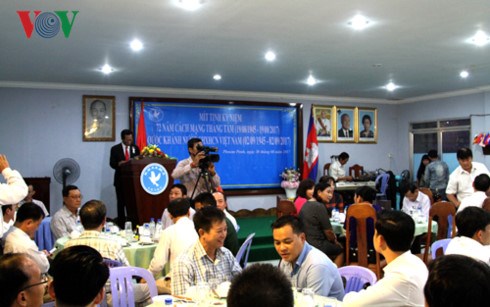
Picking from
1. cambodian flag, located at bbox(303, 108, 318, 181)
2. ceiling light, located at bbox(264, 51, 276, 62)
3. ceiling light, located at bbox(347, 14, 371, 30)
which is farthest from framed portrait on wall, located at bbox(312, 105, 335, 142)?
ceiling light, located at bbox(347, 14, 371, 30)

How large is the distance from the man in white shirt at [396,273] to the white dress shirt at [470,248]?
79cm

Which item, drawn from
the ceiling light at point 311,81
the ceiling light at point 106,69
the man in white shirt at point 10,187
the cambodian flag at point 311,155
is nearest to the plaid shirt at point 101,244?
the man in white shirt at point 10,187

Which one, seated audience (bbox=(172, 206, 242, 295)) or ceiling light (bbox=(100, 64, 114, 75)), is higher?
ceiling light (bbox=(100, 64, 114, 75))

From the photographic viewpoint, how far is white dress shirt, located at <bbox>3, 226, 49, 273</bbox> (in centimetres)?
367

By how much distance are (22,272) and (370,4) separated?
404cm

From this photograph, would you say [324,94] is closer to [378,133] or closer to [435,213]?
[378,133]

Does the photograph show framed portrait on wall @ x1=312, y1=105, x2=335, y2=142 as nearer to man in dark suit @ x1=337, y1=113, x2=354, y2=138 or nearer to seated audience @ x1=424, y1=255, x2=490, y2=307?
man in dark suit @ x1=337, y1=113, x2=354, y2=138

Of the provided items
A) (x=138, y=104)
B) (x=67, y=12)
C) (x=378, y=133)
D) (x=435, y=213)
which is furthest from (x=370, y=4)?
(x=378, y=133)

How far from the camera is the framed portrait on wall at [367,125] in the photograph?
39.5 ft

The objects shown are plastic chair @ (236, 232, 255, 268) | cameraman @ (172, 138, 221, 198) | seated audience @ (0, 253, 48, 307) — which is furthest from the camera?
cameraman @ (172, 138, 221, 198)

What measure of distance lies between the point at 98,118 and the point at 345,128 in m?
5.80

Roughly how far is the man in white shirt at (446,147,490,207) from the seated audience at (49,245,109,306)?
6106 mm

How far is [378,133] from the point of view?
484 inches

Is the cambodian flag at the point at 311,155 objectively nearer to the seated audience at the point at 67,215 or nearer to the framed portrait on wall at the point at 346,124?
the framed portrait on wall at the point at 346,124
